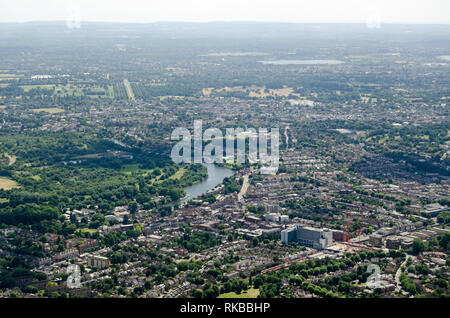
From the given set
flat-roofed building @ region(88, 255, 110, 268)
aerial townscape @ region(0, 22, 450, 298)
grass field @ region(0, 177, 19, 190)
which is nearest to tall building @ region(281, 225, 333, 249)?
aerial townscape @ region(0, 22, 450, 298)

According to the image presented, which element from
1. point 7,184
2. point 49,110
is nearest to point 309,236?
point 7,184

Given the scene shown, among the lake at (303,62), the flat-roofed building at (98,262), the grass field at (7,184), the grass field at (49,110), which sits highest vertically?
the lake at (303,62)

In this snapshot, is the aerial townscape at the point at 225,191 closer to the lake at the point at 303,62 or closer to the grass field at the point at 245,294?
the grass field at the point at 245,294

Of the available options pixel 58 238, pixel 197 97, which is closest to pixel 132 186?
pixel 58 238

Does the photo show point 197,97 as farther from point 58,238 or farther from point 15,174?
point 58,238

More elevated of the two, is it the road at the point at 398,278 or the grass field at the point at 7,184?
the road at the point at 398,278

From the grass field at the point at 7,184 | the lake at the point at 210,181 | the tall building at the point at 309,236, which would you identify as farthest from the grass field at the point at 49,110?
the tall building at the point at 309,236

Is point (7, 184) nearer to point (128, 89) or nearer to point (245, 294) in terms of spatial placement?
point (245, 294)
